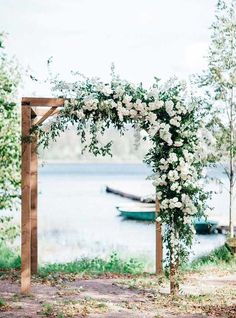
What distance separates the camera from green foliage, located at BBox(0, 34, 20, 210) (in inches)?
416

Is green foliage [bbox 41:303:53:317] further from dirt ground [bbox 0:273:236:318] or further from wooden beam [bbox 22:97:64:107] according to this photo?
wooden beam [bbox 22:97:64:107]

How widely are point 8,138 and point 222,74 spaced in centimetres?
413

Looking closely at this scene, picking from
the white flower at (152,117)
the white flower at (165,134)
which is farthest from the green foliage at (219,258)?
the white flower at (152,117)

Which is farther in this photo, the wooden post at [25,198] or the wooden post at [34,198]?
the wooden post at [34,198]

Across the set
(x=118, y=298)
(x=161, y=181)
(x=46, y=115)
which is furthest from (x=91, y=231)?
(x=161, y=181)

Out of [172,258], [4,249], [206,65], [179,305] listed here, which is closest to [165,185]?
[172,258]

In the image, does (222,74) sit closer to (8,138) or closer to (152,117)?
(8,138)

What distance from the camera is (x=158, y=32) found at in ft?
124

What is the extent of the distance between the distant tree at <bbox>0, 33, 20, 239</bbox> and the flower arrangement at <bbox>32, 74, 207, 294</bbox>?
3.33m

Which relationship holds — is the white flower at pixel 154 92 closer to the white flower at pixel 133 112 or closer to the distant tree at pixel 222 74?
the white flower at pixel 133 112

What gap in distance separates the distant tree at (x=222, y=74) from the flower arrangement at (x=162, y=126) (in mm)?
3947

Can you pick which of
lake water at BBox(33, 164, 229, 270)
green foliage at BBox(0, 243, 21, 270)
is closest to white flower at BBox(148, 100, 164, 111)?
lake water at BBox(33, 164, 229, 270)

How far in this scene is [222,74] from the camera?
11.0 m

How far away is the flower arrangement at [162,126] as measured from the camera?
7137mm
